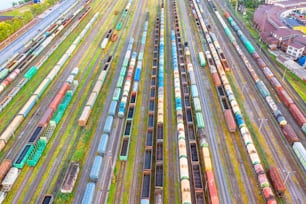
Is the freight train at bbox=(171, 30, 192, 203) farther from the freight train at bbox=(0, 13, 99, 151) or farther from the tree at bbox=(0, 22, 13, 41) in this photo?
the tree at bbox=(0, 22, 13, 41)

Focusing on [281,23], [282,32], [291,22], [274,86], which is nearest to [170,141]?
[274,86]

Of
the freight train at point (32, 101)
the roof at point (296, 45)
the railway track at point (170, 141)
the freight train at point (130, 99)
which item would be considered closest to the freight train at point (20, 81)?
Result: the freight train at point (32, 101)

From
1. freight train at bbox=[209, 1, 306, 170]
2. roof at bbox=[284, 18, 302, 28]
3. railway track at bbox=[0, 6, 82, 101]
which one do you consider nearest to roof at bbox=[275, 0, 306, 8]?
roof at bbox=[284, 18, 302, 28]

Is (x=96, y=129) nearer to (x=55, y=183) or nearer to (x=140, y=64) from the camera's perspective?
(x=55, y=183)

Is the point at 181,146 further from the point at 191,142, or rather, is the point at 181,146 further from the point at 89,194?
the point at 89,194

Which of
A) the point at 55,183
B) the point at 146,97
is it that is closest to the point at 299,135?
the point at 146,97

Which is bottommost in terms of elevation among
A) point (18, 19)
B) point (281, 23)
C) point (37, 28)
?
point (281, 23)

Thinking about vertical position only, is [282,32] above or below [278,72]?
above
